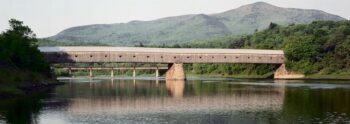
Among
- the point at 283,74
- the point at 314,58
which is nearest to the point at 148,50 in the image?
the point at 283,74

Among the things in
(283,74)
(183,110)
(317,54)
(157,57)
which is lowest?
(283,74)

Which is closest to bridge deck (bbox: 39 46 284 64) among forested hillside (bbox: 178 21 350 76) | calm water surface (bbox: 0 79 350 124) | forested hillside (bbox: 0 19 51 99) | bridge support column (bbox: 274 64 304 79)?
bridge support column (bbox: 274 64 304 79)

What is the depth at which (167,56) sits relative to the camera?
377 ft

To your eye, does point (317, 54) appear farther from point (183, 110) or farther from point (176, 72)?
point (183, 110)

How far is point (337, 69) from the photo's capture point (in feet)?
372

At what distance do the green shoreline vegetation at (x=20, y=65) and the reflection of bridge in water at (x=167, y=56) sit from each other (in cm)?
1392

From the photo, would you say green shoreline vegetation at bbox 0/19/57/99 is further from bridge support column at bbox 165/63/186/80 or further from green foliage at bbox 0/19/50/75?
bridge support column at bbox 165/63/186/80

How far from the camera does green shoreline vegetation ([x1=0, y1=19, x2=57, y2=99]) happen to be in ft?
211

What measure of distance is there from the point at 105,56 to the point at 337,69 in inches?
1847

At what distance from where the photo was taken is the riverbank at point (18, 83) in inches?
2351

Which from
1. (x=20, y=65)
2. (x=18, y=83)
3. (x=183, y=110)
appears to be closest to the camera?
(x=183, y=110)

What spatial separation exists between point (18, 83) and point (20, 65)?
14357 mm

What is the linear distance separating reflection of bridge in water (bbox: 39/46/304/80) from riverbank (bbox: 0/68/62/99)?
24.4 m

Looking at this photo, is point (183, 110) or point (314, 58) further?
point (314, 58)
